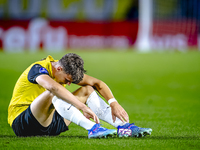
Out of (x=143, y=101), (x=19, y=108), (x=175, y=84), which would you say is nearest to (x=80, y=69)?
(x=19, y=108)

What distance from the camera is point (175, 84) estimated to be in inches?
371

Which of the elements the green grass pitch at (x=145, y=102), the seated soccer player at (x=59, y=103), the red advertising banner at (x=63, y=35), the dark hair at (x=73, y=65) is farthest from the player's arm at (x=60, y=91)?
the red advertising banner at (x=63, y=35)

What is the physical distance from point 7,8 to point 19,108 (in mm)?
18956

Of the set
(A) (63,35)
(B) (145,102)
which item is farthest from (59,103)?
(A) (63,35)

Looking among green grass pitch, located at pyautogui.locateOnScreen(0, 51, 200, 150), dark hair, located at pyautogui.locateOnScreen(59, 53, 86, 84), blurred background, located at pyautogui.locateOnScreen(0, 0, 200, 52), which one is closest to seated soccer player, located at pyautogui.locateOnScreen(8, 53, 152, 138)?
dark hair, located at pyautogui.locateOnScreen(59, 53, 86, 84)

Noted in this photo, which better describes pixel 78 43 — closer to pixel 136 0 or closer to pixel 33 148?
pixel 136 0

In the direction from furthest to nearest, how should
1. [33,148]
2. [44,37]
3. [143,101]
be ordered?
[44,37] → [143,101] → [33,148]

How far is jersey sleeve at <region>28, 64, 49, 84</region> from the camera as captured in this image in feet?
11.8

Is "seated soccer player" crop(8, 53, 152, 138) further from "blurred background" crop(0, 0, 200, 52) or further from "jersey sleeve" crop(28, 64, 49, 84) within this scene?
"blurred background" crop(0, 0, 200, 52)

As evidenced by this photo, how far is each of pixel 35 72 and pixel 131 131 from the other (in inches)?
42.7

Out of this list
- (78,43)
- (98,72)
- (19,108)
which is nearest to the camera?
(19,108)

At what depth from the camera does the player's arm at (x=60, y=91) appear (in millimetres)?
3439

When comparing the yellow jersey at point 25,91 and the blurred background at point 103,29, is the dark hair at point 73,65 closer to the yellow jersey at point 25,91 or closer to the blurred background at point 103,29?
the yellow jersey at point 25,91

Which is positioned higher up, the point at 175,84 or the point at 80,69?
the point at 80,69
